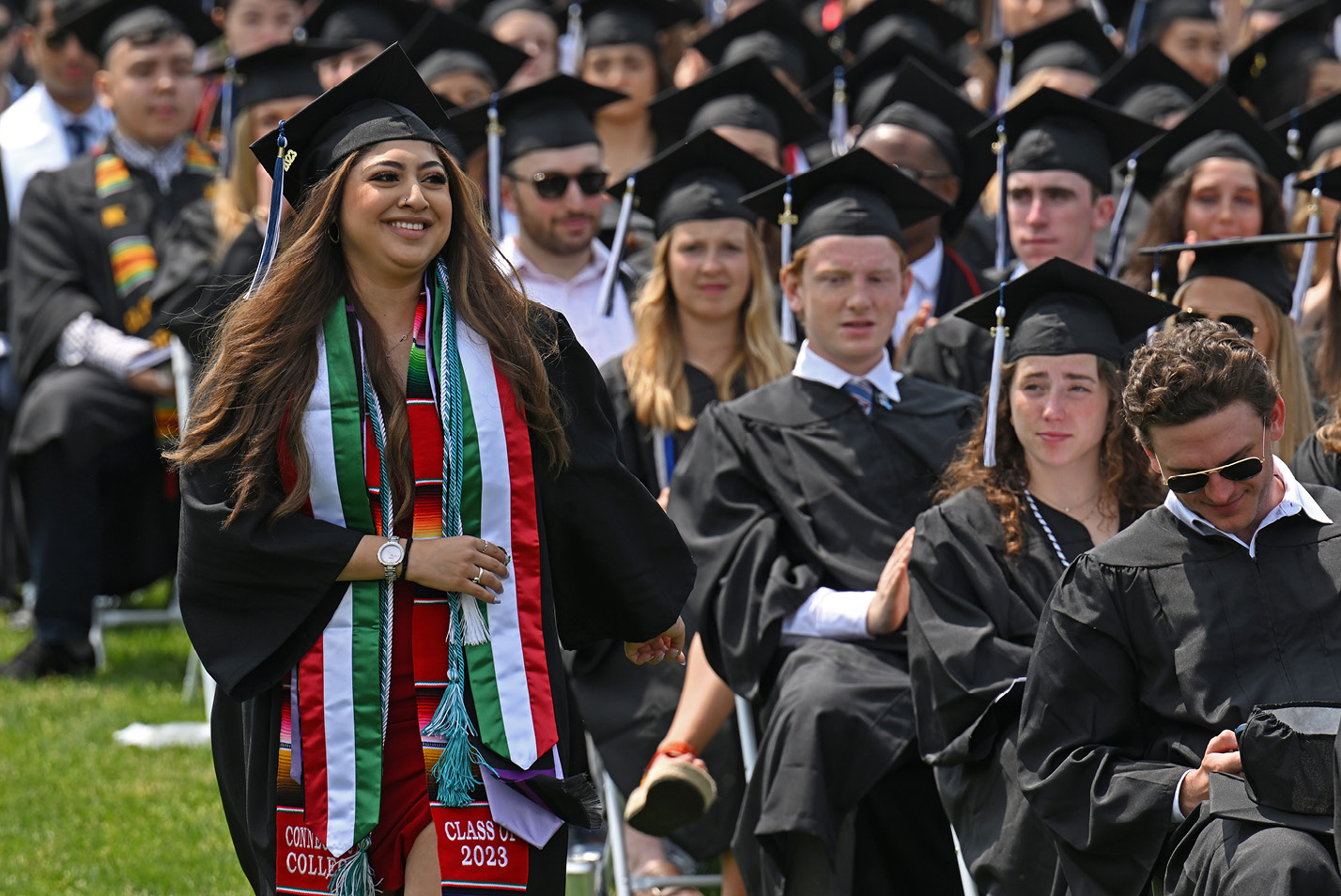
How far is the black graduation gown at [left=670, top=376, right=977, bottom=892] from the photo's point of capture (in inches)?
180

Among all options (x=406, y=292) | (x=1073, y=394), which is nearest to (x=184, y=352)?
(x=406, y=292)

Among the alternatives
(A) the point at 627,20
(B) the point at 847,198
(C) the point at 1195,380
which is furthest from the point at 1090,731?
(A) the point at 627,20

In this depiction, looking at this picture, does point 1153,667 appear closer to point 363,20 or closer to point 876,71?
point 876,71

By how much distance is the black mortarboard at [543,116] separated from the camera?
679 centimetres

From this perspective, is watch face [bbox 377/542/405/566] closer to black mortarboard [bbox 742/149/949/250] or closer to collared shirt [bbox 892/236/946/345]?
black mortarboard [bbox 742/149/949/250]

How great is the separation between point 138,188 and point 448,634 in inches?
191

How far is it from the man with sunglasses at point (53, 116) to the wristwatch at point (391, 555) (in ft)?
19.0

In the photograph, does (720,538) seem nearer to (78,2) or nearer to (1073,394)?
(1073,394)

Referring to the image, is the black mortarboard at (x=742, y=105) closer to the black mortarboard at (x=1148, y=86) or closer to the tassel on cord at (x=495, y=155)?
the tassel on cord at (x=495, y=155)

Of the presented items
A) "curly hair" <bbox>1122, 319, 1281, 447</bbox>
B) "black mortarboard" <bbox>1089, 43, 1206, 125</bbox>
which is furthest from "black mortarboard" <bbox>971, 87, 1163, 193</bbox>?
"curly hair" <bbox>1122, 319, 1281, 447</bbox>

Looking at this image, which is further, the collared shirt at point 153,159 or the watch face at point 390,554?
the collared shirt at point 153,159

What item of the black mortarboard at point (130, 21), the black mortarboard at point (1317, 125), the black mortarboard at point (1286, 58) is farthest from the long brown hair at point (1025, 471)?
the black mortarboard at point (130, 21)

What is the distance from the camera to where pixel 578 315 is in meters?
6.71

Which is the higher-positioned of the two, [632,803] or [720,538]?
[720,538]
